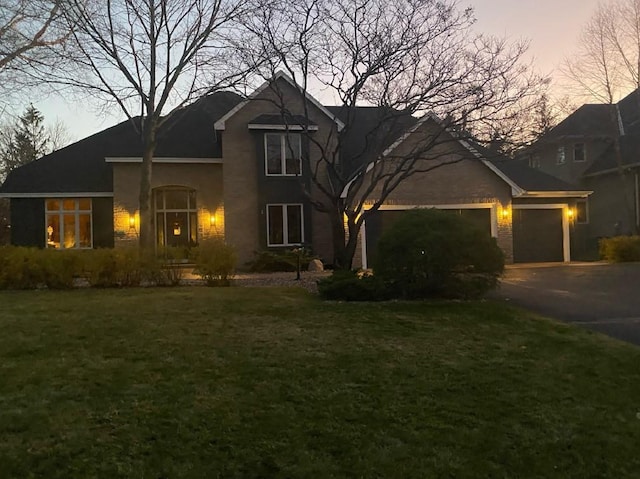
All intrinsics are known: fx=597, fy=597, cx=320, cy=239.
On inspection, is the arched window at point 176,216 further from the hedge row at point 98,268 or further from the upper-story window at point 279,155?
the hedge row at point 98,268

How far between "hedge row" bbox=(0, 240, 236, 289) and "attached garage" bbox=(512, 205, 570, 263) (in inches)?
551

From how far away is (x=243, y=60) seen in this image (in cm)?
1528

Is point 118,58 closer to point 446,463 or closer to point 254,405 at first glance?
point 254,405

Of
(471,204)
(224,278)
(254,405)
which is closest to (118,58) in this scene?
(224,278)

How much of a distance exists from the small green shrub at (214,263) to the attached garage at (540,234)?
1373 centimetres

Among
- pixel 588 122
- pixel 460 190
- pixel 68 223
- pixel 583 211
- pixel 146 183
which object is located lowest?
pixel 68 223

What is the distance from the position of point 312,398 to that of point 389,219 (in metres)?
17.1

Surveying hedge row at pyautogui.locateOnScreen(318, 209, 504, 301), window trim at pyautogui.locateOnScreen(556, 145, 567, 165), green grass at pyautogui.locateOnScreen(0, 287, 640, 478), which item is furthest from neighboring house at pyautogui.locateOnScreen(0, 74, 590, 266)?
green grass at pyautogui.locateOnScreen(0, 287, 640, 478)

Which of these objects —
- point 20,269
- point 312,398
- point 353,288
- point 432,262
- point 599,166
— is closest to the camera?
point 312,398

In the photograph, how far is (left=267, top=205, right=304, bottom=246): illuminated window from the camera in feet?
74.4

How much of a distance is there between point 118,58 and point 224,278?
866 centimetres

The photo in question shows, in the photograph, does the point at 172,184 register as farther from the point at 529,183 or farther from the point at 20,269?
the point at 529,183

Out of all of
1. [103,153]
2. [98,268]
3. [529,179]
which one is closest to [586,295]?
[98,268]

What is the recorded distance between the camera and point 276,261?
840 inches
